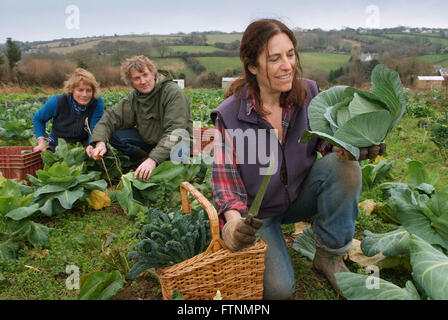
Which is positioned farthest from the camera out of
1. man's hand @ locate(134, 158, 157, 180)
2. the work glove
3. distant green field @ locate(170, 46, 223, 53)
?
distant green field @ locate(170, 46, 223, 53)

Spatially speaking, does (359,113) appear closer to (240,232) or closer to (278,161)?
(278,161)

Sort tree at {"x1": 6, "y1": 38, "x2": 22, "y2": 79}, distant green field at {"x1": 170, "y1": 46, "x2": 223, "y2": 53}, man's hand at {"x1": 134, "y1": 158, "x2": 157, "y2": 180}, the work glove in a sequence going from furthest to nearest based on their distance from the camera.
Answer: distant green field at {"x1": 170, "y1": 46, "x2": 223, "y2": 53} < tree at {"x1": 6, "y1": 38, "x2": 22, "y2": 79} < man's hand at {"x1": 134, "y1": 158, "x2": 157, "y2": 180} < the work glove

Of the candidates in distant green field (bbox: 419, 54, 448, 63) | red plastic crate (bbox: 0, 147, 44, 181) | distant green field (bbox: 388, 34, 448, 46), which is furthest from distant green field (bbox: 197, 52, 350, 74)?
red plastic crate (bbox: 0, 147, 44, 181)

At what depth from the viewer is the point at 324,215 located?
1983 millimetres

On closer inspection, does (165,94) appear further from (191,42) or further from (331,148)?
(191,42)

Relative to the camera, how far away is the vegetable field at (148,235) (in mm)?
1760

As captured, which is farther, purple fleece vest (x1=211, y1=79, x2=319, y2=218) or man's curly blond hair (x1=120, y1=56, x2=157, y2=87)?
man's curly blond hair (x1=120, y1=56, x2=157, y2=87)

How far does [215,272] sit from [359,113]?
1017mm

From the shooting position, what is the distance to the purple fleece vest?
1.96 m

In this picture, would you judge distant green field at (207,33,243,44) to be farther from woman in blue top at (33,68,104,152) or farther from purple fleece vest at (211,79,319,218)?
purple fleece vest at (211,79,319,218)

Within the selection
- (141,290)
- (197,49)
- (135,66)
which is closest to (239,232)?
(141,290)

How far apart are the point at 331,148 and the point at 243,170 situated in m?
0.53

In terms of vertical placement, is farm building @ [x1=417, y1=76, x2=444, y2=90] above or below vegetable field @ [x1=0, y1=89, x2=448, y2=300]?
above

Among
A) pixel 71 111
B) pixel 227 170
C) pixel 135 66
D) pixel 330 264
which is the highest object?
pixel 135 66
